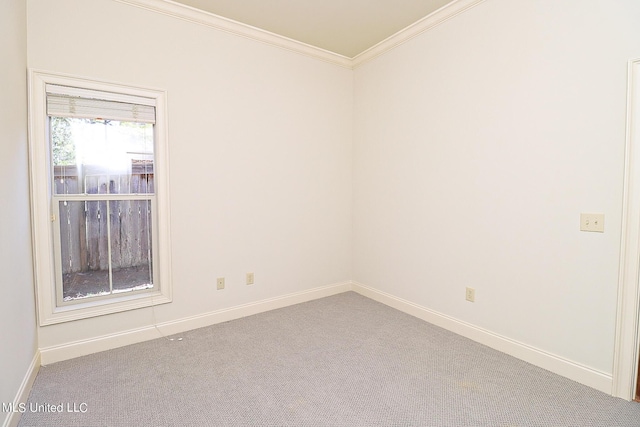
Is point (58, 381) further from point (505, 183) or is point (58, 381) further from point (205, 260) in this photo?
point (505, 183)

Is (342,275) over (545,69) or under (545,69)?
under

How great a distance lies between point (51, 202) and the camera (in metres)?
2.39

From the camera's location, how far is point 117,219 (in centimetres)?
269

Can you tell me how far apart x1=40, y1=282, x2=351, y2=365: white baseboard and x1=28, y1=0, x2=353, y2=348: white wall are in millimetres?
53

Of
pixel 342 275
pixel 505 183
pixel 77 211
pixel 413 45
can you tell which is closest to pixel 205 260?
pixel 77 211

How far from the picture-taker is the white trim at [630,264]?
1850 millimetres

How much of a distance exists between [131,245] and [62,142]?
93 cm

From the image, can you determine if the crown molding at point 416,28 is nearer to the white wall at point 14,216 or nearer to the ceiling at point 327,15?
the ceiling at point 327,15

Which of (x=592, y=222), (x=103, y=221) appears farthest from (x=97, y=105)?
(x=592, y=222)

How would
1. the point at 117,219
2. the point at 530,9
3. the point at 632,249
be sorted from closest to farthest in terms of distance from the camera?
the point at 632,249
the point at 530,9
the point at 117,219

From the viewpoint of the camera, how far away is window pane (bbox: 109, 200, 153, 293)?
2.69 m

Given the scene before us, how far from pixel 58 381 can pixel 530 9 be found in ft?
13.3

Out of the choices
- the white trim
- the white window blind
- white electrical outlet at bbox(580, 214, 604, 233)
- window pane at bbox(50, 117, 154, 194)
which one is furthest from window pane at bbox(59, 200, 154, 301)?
the white trim

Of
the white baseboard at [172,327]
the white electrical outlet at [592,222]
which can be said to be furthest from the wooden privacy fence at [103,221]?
the white electrical outlet at [592,222]
